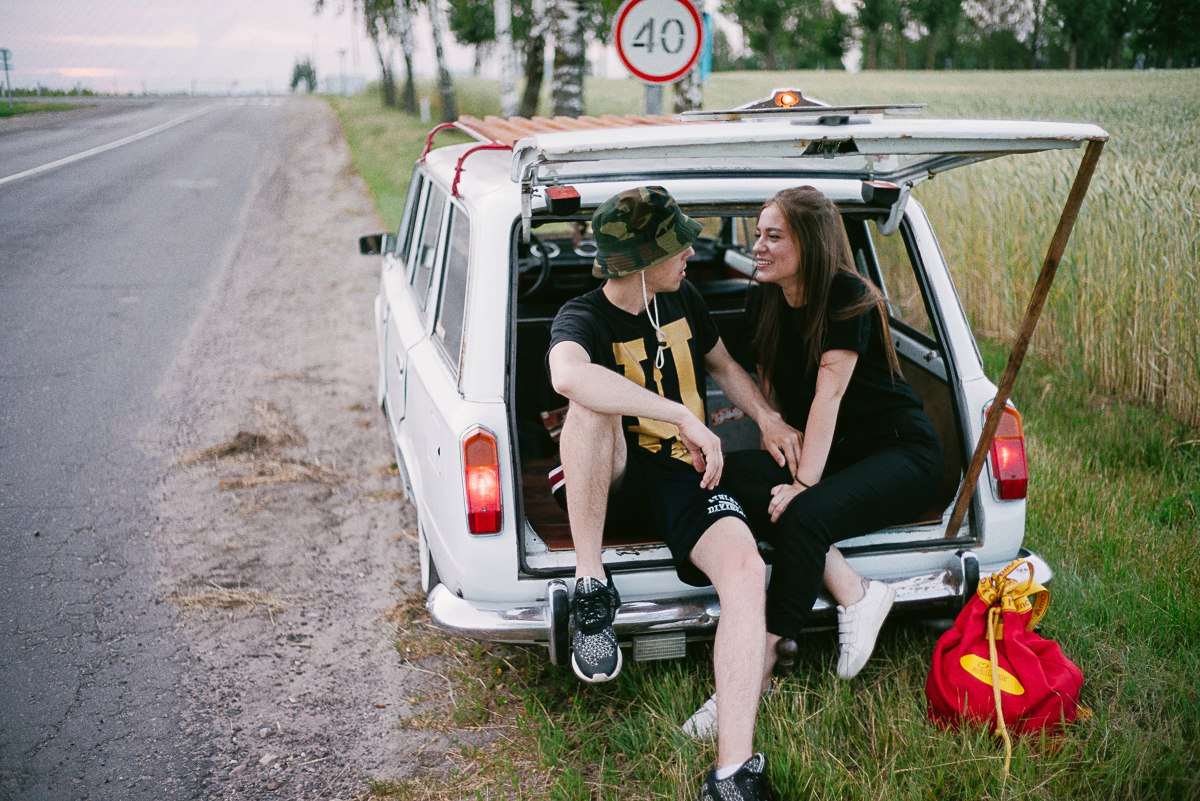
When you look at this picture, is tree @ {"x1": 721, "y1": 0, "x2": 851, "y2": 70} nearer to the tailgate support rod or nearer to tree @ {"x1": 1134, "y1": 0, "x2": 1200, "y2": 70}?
tree @ {"x1": 1134, "y1": 0, "x2": 1200, "y2": 70}

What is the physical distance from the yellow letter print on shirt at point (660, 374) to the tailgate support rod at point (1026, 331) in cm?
90

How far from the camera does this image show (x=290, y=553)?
13.9ft

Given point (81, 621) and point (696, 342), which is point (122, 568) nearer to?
point (81, 621)

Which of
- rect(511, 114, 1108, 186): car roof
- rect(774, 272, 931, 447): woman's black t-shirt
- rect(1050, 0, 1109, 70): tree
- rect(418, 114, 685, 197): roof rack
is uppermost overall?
rect(1050, 0, 1109, 70): tree

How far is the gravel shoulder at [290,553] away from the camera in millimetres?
2939

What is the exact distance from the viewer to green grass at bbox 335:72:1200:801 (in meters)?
2.59

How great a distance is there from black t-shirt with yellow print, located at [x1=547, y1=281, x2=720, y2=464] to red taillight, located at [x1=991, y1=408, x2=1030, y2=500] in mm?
980

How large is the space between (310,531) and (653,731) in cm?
228

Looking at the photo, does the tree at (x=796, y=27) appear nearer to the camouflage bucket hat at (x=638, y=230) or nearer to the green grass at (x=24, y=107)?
the green grass at (x=24, y=107)

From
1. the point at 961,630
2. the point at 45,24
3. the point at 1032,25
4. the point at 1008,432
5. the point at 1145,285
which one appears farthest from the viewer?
the point at 1032,25

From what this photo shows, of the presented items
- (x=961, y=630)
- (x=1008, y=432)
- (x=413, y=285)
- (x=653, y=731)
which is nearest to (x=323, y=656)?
(x=653, y=731)

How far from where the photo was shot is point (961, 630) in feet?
9.21

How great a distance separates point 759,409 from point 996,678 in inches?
44.8

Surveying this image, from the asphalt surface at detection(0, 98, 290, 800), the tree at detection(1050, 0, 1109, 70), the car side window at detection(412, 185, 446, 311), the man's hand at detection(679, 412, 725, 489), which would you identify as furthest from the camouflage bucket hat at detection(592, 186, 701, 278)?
Result: the tree at detection(1050, 0, 1109, 70)
